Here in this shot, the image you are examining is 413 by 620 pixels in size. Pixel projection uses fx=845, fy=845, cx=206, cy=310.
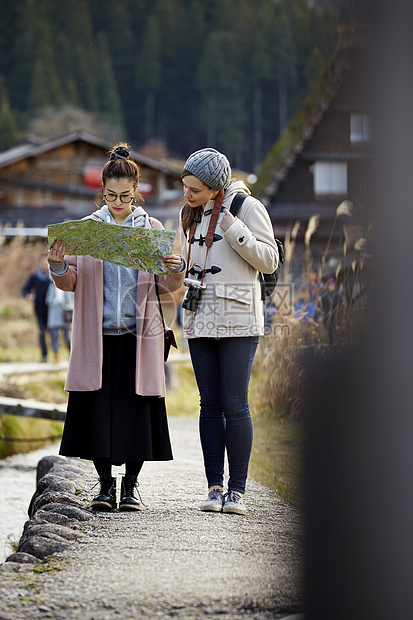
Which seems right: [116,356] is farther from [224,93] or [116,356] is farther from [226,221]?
[224,93]

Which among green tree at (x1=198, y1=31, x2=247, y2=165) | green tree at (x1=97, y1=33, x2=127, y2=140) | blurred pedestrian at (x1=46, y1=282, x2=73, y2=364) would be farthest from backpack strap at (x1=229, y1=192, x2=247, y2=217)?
green tree at (x1=97, y1=33, x2=127, y2=140)

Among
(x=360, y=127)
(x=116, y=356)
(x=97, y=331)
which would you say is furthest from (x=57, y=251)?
(x=360, y=127)

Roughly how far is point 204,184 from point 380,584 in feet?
7.70

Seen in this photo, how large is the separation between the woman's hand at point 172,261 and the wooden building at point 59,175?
2906cm

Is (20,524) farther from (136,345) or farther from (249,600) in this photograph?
(249,600)

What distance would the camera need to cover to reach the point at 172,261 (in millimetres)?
3404

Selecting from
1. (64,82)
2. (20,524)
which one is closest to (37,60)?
(64,82)

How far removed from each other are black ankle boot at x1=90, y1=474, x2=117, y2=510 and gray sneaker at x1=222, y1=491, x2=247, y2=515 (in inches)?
20.5

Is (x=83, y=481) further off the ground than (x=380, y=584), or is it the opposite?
(x=380, y=584)

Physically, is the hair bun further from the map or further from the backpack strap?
the backpack strap

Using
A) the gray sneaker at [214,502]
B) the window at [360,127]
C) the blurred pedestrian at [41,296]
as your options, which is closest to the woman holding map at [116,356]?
the gray sneaker at [214,502]

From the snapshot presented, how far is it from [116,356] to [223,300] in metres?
0.55

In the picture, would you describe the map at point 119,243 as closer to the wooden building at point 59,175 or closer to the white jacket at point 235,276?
the white jacket at point 235,276

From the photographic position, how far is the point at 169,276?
11.8 ft
